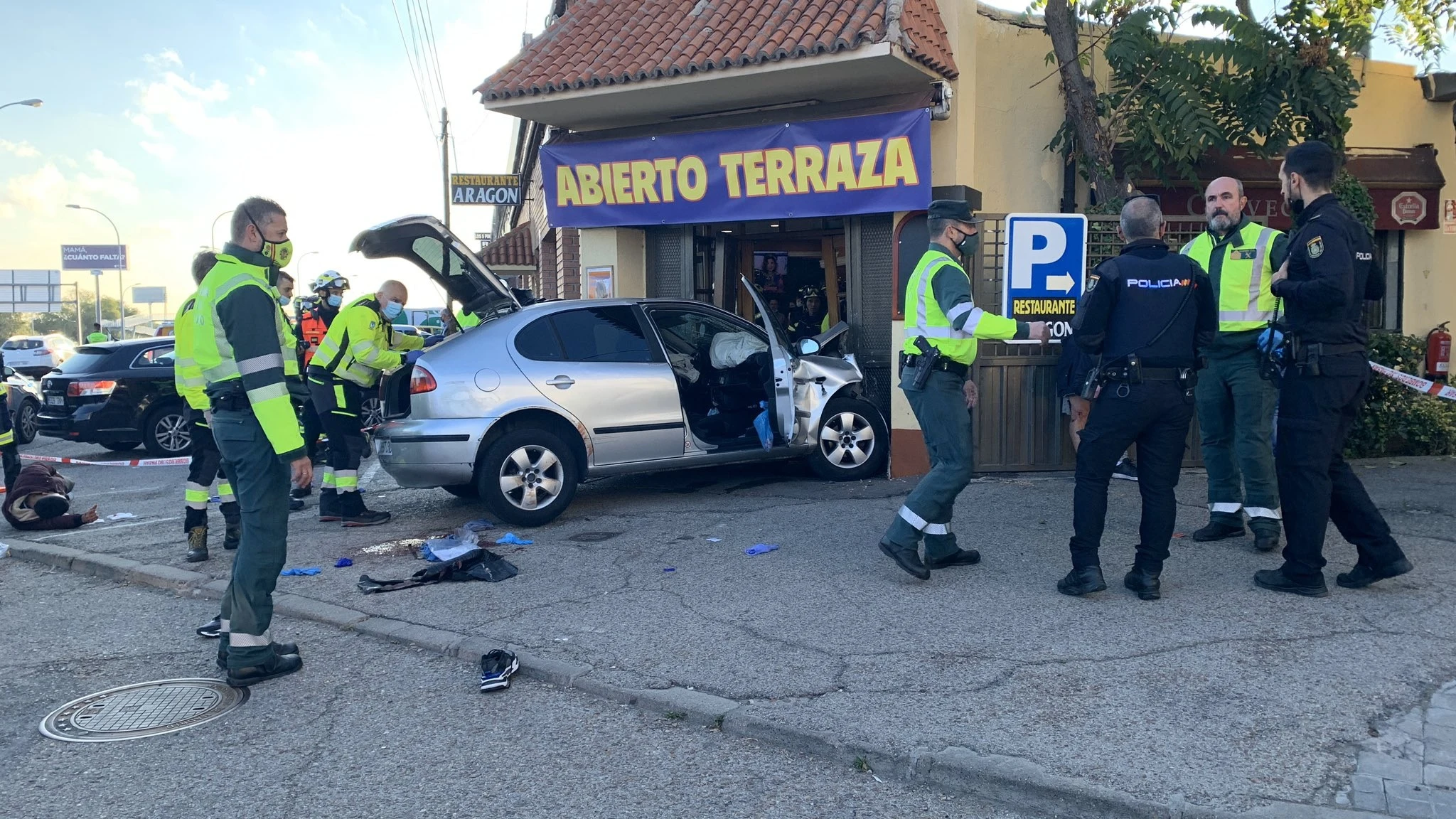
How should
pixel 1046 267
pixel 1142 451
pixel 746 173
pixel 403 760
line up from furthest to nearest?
Result: pixel 746 173 < pixel 1046 267 < pixel 1142 451 < pixel 403 760

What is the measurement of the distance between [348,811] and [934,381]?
3512mm

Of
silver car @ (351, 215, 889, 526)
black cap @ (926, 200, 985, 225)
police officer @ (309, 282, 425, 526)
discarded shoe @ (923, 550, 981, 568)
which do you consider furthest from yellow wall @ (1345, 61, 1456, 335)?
police officer @ (309, 282, 425, 526)

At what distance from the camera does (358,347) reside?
7832 mm

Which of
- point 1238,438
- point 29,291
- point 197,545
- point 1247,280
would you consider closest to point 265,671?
point 197,545

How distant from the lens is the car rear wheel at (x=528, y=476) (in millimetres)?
7355

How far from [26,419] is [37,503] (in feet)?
29.7

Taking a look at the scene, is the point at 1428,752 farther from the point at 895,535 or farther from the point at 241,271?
the point at 241,271

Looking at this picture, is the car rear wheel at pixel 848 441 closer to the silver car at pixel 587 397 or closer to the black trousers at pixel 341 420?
the silver car at pixel 587 397

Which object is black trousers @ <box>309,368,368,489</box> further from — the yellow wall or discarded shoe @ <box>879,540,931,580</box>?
the yellow wall

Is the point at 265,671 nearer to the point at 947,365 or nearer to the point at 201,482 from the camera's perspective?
the point at 201,482

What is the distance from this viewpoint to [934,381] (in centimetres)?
560

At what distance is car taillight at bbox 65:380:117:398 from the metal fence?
1037 cm

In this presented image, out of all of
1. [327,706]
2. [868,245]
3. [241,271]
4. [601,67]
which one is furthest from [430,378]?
[868,245]

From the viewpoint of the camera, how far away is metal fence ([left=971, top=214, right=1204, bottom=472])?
29.2 ft
